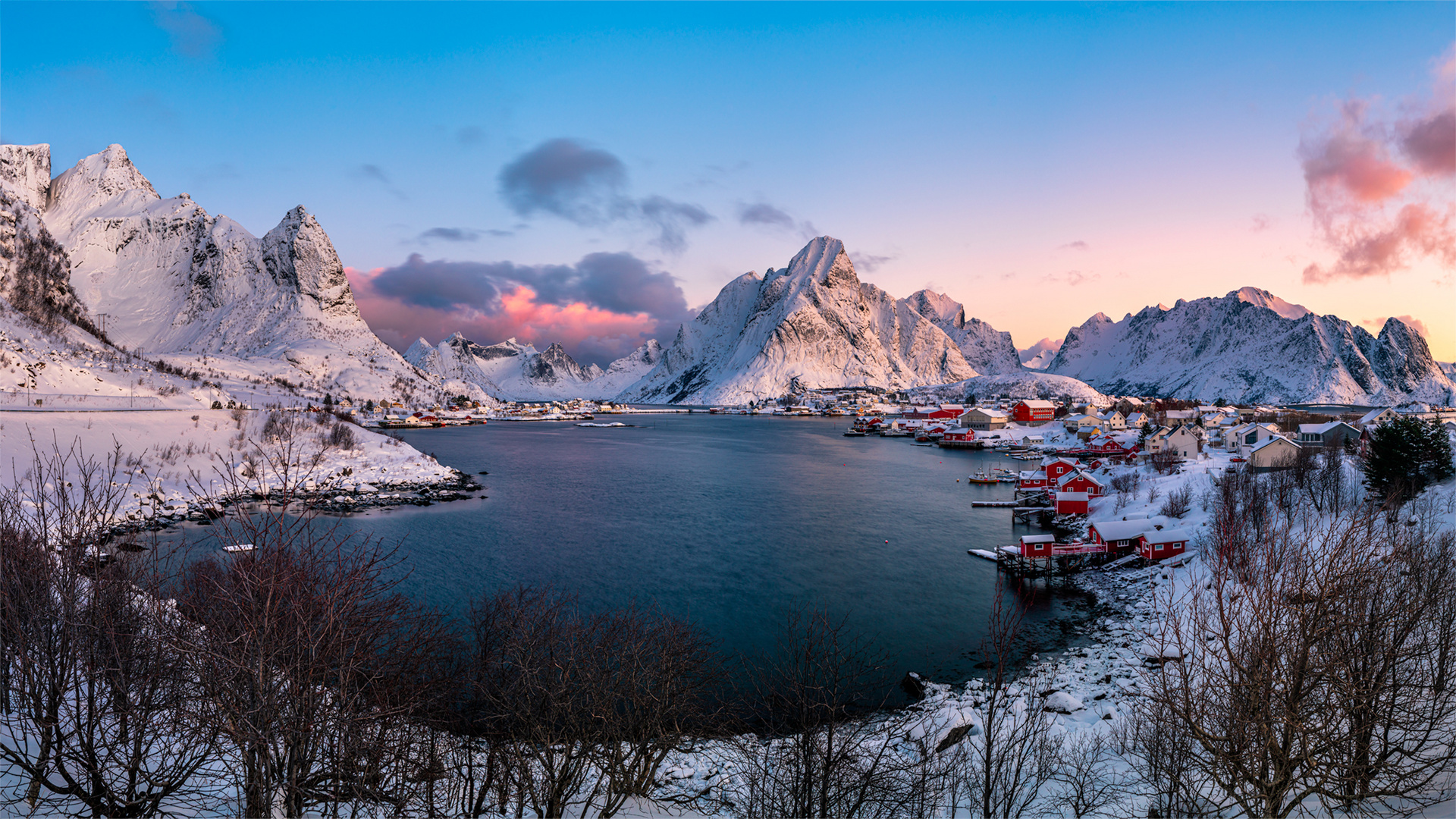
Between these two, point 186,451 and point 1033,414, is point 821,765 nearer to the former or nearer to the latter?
point 186,451

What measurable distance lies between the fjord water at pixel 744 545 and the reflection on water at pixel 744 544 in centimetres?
10

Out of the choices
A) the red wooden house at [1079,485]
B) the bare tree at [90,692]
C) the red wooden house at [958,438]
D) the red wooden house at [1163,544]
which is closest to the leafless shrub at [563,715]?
the bare tree at [90,692]

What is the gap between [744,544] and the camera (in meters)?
30.5

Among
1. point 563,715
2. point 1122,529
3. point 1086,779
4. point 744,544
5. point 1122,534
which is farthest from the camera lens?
point 744,544

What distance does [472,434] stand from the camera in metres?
94.6

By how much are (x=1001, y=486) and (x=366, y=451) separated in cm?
4738

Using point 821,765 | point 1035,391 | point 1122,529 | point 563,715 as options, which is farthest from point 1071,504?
point 1035,391

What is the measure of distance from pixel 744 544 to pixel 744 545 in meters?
Answer: 0.14

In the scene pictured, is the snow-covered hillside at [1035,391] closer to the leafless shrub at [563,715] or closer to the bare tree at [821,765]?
the bare tree at [821,765]

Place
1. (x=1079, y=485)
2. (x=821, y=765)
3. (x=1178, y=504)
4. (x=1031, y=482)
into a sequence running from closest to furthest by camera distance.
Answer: (x=821, y=765) → (x=1178, y=504) → (x=1079, y=485) → (x=1031, y=482)

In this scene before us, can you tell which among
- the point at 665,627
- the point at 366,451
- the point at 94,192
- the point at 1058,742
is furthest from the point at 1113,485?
the point at 94,192

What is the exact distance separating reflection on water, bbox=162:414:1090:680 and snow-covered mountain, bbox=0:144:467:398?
81.6 metres

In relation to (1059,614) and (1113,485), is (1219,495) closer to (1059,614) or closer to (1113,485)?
(1113,485)

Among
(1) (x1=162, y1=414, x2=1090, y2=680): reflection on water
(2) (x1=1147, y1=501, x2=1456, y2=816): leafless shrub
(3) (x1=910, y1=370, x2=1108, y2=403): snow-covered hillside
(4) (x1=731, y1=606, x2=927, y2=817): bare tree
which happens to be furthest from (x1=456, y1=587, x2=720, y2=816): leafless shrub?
(3) (x1=910, y1=370, x2=1108, y2=403): snow-covered hillside
